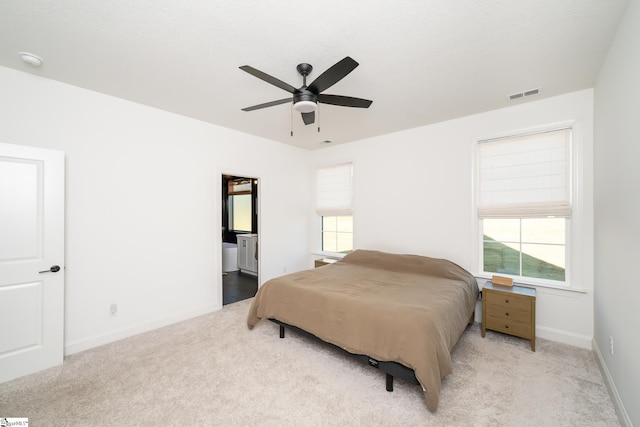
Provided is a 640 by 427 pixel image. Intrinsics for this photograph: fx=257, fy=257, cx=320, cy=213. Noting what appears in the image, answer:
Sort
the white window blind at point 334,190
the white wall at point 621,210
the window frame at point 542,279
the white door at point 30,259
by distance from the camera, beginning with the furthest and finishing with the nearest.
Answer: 1. the white window blind at point 334,190
2. the window frame at point 542,279
3. the white door at point 30,259
4. the white wall at point 621,210

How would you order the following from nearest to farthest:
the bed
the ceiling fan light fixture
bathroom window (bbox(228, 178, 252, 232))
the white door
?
1. the bed
2. the ceiling fan light fixture
3. the white door
4. bathroom window (bbox(228, 178, 252, 232))

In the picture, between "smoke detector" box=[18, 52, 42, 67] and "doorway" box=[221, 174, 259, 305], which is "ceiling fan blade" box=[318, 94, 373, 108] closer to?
"smoke detector" box=[18, 52, 42, 67]

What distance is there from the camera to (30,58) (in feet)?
7.25

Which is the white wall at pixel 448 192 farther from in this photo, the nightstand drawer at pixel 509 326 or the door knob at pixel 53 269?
the door knob at pixel 53 269

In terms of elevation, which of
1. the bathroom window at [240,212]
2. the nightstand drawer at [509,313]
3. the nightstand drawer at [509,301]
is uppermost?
the bathroom window at [240,212]

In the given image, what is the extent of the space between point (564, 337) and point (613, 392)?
3.38 feet

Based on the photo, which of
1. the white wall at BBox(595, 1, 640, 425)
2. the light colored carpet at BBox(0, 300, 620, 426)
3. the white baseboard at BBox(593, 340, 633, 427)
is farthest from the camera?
the light colored carpet at BBox(0, 300, 620, 426)

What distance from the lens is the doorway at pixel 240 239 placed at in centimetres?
512

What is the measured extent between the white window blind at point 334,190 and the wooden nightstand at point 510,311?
2.57m

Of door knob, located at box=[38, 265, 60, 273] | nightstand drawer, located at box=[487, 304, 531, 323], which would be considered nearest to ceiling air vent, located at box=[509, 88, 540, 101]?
nightstand drawer, located at box=[487, 304, 531, 323]

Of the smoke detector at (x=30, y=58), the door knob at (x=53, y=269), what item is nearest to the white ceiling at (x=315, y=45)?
the smoke detector at (x=30, y=58)

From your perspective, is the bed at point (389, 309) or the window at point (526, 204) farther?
the window at point (526, 204)

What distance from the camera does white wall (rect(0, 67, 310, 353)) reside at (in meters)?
2.65

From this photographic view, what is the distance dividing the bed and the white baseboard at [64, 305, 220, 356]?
3.39 feet
